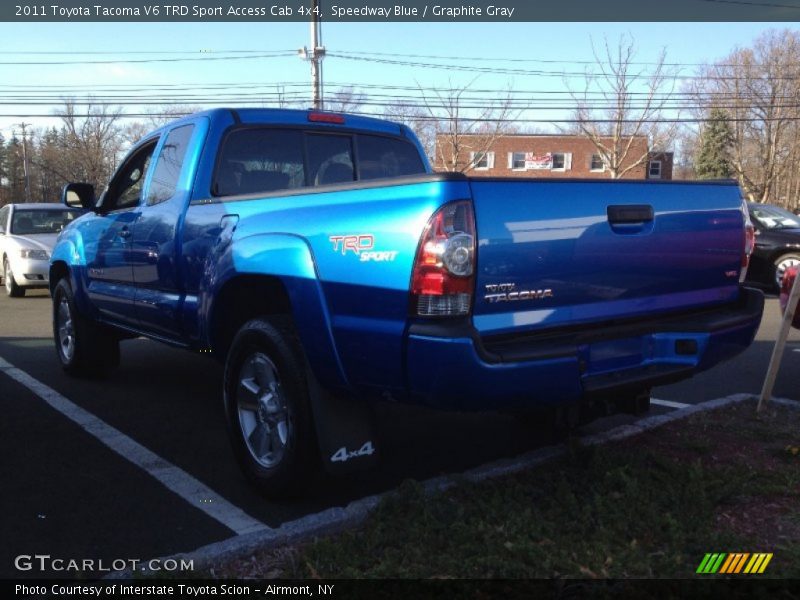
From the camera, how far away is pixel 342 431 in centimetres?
359

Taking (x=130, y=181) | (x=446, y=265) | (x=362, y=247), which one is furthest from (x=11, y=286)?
(x=446, y=265)

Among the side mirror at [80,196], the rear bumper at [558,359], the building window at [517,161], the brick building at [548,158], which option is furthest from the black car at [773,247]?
the building window at [517,161]

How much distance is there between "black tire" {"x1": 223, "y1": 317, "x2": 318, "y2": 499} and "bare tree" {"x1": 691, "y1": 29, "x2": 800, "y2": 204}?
35134mm

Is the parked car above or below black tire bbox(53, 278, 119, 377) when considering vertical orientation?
above

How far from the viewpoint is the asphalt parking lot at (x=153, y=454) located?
3537mm

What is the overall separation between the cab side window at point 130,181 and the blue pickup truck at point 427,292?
0.89 m

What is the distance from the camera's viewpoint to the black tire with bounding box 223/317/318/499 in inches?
142

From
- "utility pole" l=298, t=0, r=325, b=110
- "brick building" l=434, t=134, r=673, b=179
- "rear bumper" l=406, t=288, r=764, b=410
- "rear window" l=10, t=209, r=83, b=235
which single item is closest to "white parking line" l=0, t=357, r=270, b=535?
"rear bumper" l=406, t=288, r=764, b=410

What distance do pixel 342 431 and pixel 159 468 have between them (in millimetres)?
1439

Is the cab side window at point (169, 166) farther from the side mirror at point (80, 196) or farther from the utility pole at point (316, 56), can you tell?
the utility pole at point (316, 56)

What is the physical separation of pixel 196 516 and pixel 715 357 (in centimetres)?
264

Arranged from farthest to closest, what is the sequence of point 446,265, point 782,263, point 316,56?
point 316,56 < point 782,263 < point 446,265

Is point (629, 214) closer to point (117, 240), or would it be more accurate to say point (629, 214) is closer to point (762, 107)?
point (117, 240)

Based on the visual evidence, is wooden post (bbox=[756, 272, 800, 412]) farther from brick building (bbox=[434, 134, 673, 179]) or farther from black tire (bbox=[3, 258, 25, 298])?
brick building (bbox=[434, 134, 673, 179])
